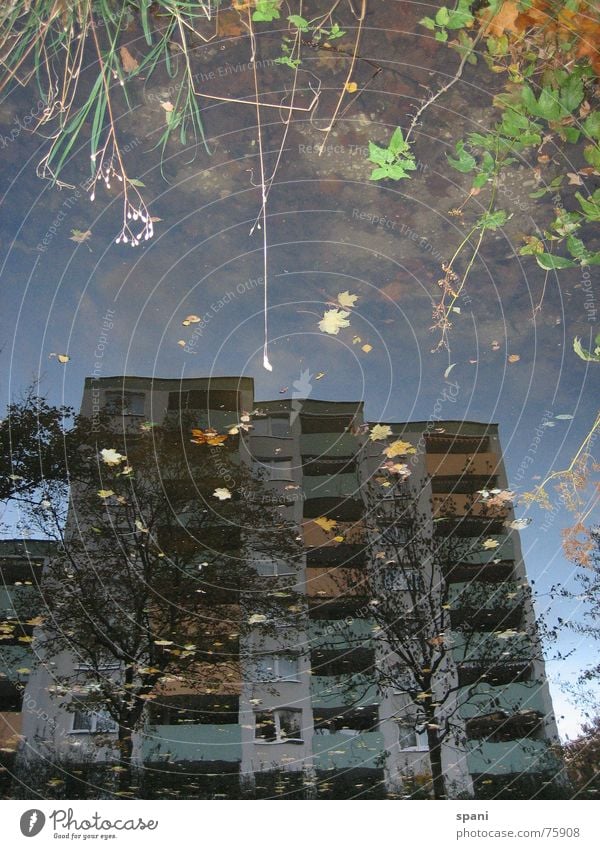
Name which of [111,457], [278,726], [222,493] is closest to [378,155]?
[222,493]

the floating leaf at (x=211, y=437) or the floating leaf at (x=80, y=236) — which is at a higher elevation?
the floating leaf at (x=80, y=236)

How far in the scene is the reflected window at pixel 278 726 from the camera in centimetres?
300

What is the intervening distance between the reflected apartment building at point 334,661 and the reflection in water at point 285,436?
0.01m

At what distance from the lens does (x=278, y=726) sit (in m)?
3.03

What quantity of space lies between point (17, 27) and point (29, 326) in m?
1.26

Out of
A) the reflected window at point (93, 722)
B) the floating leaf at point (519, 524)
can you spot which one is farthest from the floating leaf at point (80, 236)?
the floating leaf at point (519, 524)

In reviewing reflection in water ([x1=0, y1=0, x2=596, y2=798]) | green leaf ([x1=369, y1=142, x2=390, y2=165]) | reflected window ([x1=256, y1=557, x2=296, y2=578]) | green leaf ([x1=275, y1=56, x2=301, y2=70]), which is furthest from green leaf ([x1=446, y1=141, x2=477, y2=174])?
reflected window ([x1=256, y1=557, x2=296, y2=578])

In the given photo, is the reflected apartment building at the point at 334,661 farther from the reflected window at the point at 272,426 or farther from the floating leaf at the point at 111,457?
the floating leaf at the point at 111,457

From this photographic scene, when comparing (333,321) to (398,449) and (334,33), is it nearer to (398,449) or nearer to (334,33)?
(398,449)

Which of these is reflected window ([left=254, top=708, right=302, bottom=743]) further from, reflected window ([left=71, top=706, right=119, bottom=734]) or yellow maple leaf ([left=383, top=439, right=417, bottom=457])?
yellow maple leaf ([left=383, top=439, right=417, bottom=457])

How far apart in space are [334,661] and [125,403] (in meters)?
1.75

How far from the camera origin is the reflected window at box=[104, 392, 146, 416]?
344 cm
